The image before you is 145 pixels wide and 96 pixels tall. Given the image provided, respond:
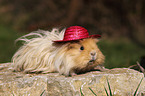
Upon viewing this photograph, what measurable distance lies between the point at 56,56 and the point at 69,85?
1.86ft

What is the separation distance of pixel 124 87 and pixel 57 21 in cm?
800

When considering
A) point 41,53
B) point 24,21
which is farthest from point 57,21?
point 41,53

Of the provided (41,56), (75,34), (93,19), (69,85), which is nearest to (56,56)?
(41,56)

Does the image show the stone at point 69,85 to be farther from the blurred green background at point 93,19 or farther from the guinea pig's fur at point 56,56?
the blurred green background at point 93,19

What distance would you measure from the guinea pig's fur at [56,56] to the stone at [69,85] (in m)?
0.18

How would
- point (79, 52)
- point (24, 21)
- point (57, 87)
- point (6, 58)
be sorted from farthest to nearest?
point (24, 21)
point (6, 58)
point (79, 52)
point (57, 87)

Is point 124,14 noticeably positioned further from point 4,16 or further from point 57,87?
point 57,87

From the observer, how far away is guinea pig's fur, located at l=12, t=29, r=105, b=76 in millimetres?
2906

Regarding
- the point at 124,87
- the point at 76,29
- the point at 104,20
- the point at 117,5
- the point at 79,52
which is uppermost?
the point at 117,5

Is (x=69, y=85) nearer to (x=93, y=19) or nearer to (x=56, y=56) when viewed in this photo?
(x=56, y=56)

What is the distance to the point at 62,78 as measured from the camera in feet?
9.28

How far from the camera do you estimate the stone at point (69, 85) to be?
2693mm

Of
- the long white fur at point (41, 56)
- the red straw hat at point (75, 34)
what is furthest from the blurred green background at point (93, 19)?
the red straw hat at point (75, 34)

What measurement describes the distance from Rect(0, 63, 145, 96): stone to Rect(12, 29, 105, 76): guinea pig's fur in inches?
7.1
